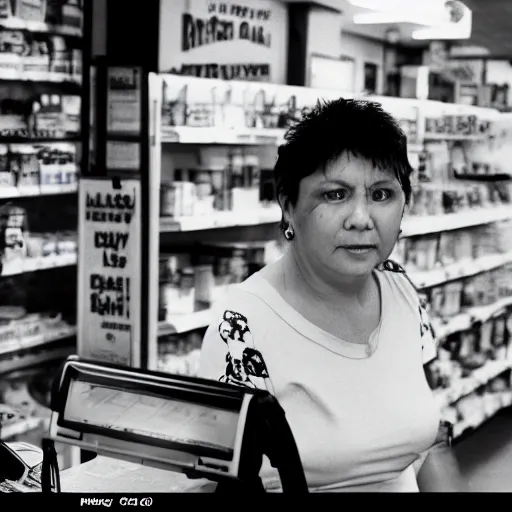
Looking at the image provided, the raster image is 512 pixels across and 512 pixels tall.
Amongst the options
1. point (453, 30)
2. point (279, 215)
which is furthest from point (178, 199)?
point (453, 30)

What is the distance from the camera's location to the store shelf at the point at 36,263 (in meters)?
3.26

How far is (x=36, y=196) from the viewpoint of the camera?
11.8 ft

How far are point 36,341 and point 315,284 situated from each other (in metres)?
2.03

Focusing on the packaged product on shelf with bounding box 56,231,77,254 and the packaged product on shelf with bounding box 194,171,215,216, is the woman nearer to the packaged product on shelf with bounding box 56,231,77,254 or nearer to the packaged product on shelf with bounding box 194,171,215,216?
the packaged product on shelf with bounding box 194,171,215,216

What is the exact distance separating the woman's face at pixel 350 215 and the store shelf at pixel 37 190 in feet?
6.22

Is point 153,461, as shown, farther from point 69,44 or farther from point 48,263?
point 69,44

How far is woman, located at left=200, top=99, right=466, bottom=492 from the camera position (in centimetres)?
152

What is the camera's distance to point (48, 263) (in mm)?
3373

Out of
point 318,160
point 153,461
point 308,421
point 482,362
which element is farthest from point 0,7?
point 482,362

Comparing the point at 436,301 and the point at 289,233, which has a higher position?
the point at 289,233

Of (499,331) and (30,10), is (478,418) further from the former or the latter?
(30,10)

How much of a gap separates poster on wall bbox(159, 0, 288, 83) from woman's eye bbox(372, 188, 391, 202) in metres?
1.83

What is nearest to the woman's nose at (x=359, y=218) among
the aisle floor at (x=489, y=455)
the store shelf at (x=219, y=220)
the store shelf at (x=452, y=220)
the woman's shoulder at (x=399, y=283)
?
the woman's shoulder at (x=399, y=283)

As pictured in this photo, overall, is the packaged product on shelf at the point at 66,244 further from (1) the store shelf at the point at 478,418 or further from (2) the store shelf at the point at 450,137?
(1) the store shelf at the point at 478,418
